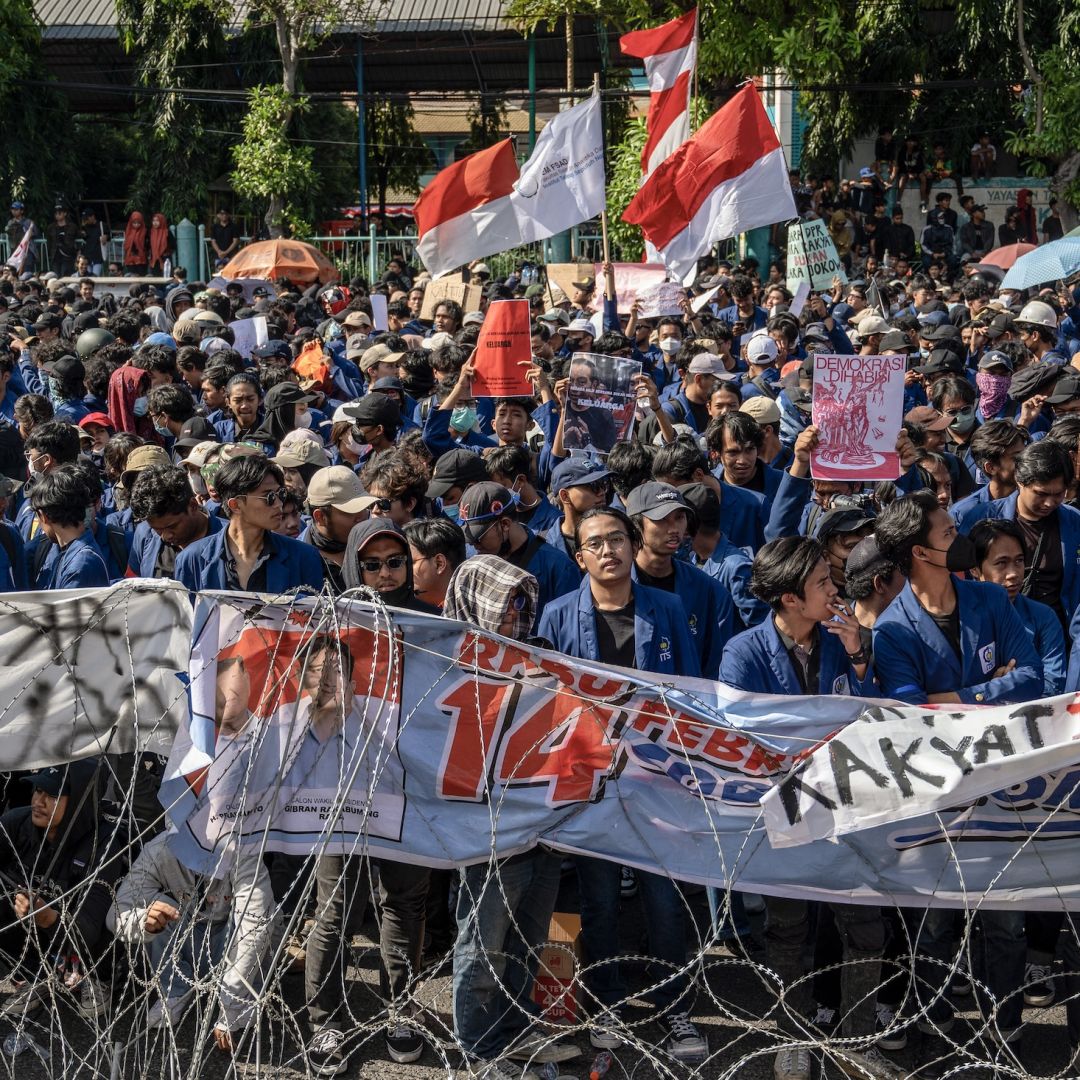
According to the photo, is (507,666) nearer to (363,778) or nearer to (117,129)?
(363,778)

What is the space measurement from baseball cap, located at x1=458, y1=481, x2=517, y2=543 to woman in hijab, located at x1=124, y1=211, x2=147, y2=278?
22.6 meters

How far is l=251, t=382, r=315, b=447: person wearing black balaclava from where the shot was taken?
8.50 m

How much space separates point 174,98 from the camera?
90.7 feet

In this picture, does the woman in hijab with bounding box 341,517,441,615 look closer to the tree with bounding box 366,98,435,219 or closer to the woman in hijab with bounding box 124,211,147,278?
the woman in hijab with bounding box 124,211,147,278

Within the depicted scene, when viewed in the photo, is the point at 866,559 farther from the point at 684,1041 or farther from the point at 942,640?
the point at 684,1041

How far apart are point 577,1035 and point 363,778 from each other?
1260mm

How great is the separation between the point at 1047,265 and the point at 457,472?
9564mm

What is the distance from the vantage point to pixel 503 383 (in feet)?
28.5

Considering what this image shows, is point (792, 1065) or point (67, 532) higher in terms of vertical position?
point (67, 532)

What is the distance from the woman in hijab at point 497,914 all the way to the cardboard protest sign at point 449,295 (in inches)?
468

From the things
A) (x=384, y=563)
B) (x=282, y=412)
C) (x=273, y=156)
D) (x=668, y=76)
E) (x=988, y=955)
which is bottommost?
(x=988, y=955)

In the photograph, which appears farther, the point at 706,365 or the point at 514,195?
the point at 514,195

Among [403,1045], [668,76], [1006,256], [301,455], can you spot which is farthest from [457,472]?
[1006,256]

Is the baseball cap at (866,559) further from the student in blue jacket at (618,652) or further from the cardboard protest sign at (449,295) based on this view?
the cardboard protest sign at (449,295)
